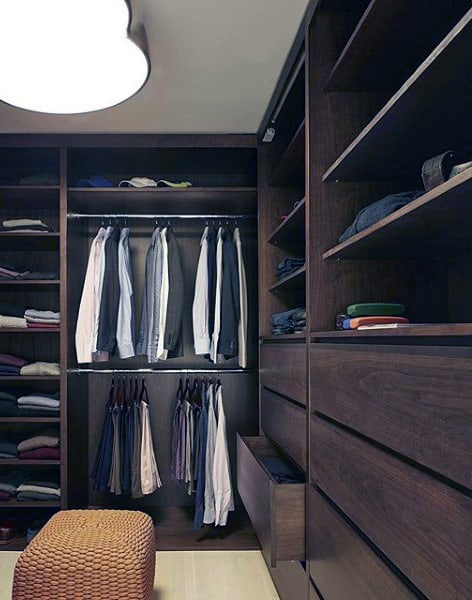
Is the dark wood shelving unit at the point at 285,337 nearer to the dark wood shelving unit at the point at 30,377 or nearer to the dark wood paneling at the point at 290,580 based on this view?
the dark wood paneling at the point at 290,580

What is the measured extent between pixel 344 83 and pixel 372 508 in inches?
52.1

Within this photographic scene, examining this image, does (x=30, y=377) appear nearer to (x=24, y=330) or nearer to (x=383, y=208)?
(x=24, y=330)

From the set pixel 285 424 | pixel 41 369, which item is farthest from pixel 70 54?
pixel 41 369

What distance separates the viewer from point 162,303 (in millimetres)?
3643

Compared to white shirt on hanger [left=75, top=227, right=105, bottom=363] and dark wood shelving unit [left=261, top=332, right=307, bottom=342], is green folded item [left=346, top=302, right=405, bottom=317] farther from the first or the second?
white shirt on hanger [left=75, top=227, right=105, bottom=363]

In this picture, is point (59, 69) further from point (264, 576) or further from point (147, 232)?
point (264, 576)

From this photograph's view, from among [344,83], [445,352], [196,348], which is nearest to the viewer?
[445,352]

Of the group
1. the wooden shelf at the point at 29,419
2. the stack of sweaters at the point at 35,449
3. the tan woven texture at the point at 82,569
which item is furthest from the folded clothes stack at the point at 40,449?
the tan woven texture at the point at 82,569

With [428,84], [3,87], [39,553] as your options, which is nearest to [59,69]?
[3,87]

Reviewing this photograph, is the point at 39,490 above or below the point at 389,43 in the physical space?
below

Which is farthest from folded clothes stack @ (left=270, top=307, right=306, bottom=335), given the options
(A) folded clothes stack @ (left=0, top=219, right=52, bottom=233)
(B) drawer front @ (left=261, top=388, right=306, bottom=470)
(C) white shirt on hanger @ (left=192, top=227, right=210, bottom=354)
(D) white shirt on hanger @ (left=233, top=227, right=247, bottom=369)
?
(A) folded clothes stack @ (left=0, top=219, right=52, bottom=233)

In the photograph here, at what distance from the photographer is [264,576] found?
9.90 feet

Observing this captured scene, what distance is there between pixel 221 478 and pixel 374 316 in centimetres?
204

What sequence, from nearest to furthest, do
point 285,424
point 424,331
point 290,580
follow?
point 424,331, point 290,580, point 285,424
